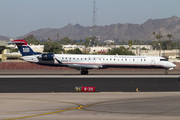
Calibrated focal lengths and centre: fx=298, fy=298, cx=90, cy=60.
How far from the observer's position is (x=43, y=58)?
161ft

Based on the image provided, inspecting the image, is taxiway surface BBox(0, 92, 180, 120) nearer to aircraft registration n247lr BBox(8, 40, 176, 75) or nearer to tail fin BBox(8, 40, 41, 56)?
aircraft registration n247lr BBox(8, 40, 176, 75)

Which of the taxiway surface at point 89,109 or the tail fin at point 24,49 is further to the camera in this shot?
the tail fin at point 24,49

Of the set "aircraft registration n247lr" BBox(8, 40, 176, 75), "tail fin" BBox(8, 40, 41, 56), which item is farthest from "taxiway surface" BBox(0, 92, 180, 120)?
"tail fin" BBox(8, 40, 41, 56)

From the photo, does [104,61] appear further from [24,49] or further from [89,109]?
[89,109]

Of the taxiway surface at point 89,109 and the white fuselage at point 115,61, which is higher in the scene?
the white fuselage at point 115,61

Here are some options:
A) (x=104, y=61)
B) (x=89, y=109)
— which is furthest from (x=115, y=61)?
(x=89, y=109)

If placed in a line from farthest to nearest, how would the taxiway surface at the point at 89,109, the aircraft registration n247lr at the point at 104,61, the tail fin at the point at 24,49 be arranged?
the tail fin at the point at 24,49, the aircraft registration n247lr at the point at 104,61, the taxiway surface at the point at 89,109

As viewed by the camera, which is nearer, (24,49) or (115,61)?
(115,61)

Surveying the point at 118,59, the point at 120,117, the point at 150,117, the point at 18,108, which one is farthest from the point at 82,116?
the point at 118,59

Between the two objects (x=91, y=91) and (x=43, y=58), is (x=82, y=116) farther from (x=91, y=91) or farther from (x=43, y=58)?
(x=43, y=58)

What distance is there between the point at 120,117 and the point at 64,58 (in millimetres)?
34672

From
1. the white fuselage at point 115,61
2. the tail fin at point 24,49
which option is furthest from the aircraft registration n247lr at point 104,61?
the tail fin at point 24,49

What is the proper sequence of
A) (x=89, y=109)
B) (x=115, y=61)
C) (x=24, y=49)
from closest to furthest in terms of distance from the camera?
(x=89, y=109)
(x=115, y=61)
(x=24, y=49)

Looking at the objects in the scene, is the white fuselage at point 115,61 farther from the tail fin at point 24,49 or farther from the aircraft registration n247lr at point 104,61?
the tail fin at point 24,49
